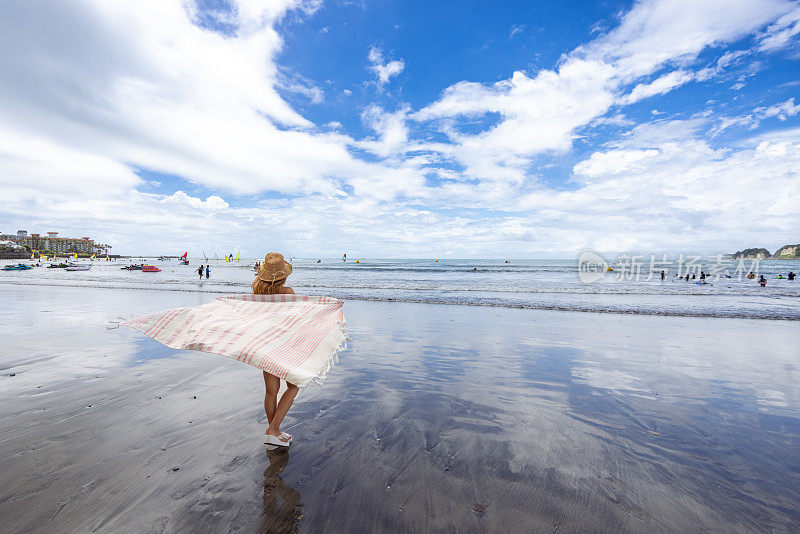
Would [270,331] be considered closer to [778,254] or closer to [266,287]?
[266,287]

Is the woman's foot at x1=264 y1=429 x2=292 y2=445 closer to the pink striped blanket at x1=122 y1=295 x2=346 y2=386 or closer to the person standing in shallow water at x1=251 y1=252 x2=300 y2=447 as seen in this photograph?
the person standing in shallow water at x1=251 y1=252 x2=300 y2=447

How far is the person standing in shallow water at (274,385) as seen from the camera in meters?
4.14

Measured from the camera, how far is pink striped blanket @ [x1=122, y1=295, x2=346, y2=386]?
3521 millimetres

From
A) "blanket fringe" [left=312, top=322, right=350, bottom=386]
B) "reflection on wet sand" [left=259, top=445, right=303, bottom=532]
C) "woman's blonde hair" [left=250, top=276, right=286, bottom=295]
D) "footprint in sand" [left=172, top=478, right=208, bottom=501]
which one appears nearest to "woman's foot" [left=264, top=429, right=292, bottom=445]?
"reflection on wet sand" [left=259, top=445, right=303, bottom=532]

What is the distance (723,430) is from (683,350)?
6.06 meters

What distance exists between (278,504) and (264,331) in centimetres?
174

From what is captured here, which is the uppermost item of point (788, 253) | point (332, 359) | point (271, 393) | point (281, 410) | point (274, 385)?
point (788, 253)

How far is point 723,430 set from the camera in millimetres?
4965

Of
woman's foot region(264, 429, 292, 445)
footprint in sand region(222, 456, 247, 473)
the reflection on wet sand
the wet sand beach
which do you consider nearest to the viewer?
the reflection on wet sand

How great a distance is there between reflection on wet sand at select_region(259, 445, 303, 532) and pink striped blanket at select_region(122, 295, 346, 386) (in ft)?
3.73

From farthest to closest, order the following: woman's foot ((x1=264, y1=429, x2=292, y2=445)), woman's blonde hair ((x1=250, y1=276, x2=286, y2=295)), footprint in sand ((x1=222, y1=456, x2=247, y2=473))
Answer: woman's blonde hair ((x1=250, y1=276, x2=286, y2=295)) < woman's foot ((x1=264, y1=429, x2=292, y2=445)) < footprint in sand ((x1=222, y1=456, x2=247, y2=473))

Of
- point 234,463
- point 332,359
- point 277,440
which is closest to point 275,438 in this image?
point 277,440

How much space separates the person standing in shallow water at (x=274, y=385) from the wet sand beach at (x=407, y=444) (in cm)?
22

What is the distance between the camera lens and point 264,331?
12.7 feet
